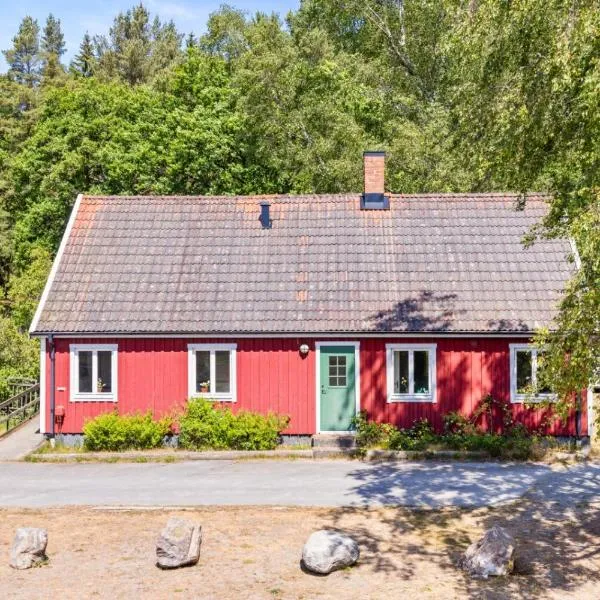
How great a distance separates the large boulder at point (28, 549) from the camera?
11258 mm

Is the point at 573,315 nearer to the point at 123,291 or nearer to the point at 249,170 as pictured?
the point at 123,291

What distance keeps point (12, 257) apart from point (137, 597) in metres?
36.8

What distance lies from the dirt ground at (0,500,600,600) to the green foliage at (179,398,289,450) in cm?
511

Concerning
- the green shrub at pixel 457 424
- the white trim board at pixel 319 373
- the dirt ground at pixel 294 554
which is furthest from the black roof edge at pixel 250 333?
the dirt ground at pixel 294 554

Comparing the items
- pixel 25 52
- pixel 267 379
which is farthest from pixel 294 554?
pixel 25 52

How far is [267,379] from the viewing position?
19891mm

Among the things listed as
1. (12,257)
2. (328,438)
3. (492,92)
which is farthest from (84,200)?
(12,257)

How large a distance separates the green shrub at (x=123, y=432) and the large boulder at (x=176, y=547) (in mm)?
8119

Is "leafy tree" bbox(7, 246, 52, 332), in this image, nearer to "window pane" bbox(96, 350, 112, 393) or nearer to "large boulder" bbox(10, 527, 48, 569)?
"window pane" bbox(96, 350, 112, 393)

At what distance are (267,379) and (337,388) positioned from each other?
183 cm

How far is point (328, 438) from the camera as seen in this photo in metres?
19.3

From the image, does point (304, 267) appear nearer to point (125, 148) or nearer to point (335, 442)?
point (335, 442)

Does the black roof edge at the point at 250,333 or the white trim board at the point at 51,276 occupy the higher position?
the white trim board at the point at 51,276

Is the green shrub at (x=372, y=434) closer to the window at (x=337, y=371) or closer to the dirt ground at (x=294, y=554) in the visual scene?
the window at (x=337, y=371)
